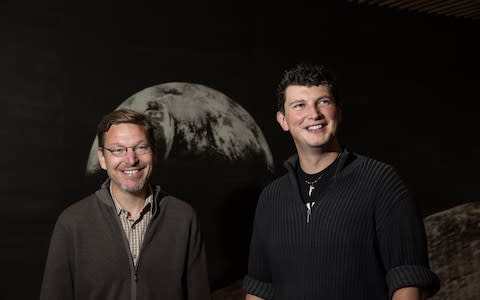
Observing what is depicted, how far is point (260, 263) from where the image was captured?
86.9 inches

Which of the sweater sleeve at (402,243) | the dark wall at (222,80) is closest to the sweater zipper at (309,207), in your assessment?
the sweater sleeve at (402,243)

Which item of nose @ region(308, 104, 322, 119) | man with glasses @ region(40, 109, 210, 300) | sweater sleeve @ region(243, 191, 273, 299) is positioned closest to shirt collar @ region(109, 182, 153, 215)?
man with glasses @ region(40, 109, 210, 300)

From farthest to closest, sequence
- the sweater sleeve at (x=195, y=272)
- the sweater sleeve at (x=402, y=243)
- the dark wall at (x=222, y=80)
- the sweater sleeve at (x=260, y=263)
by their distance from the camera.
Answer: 1. the dark wall at (x=222, y=80)
2. the sweater sleeve at (x=195, y=272)
3. the sweater sleeve at (x=260, y=263)
4. the sweater sleeve at (x=402, y=243)

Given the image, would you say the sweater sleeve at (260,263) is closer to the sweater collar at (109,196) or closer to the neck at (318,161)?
the neck at (318,161)

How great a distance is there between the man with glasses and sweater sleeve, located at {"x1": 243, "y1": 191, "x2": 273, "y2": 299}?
427mm

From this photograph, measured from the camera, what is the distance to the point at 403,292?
1.81 meters

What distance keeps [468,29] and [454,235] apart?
83.8 inches

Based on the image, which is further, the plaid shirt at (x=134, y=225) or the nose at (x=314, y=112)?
the plaid shirt at (x=134, y=225)

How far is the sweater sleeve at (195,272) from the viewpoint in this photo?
2562 millimetres

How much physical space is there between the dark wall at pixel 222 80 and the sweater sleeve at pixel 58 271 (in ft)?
4.12

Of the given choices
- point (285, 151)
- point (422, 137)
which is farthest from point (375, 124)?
point (285, 151)

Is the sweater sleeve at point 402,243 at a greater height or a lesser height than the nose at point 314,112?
lesser

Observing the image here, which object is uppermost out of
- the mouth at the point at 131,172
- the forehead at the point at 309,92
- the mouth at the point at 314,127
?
the forehead at the point at 309,92

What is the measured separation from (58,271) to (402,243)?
4.68 feet
